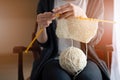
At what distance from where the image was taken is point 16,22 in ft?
5.63

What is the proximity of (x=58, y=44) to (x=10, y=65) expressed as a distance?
2.03ft

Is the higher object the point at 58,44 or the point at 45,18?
the point at 45,18

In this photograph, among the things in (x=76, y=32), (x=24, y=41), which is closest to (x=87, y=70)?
(x=76, y=32)

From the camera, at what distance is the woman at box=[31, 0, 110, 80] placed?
1065 mm

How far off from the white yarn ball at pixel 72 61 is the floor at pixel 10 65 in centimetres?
70

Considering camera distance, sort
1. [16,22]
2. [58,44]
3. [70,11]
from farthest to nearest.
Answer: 1. [16,22]
2. [58,44]
3. [70,11]

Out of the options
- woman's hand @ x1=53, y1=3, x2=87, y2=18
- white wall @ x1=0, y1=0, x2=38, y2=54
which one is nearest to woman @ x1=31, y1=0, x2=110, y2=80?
woman's hand @ x1=53, y1=3, x2=87, y2=18

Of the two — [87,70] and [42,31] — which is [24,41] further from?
[87,70]

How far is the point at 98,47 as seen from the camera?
4.58ft

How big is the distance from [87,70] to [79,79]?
2.4 inches

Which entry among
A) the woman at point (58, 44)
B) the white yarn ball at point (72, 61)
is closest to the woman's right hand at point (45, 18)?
the woman at point (58, 44)

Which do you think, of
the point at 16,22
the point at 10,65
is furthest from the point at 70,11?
the point at 10,65

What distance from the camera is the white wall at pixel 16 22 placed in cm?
170

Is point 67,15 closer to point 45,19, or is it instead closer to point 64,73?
point 45,19
